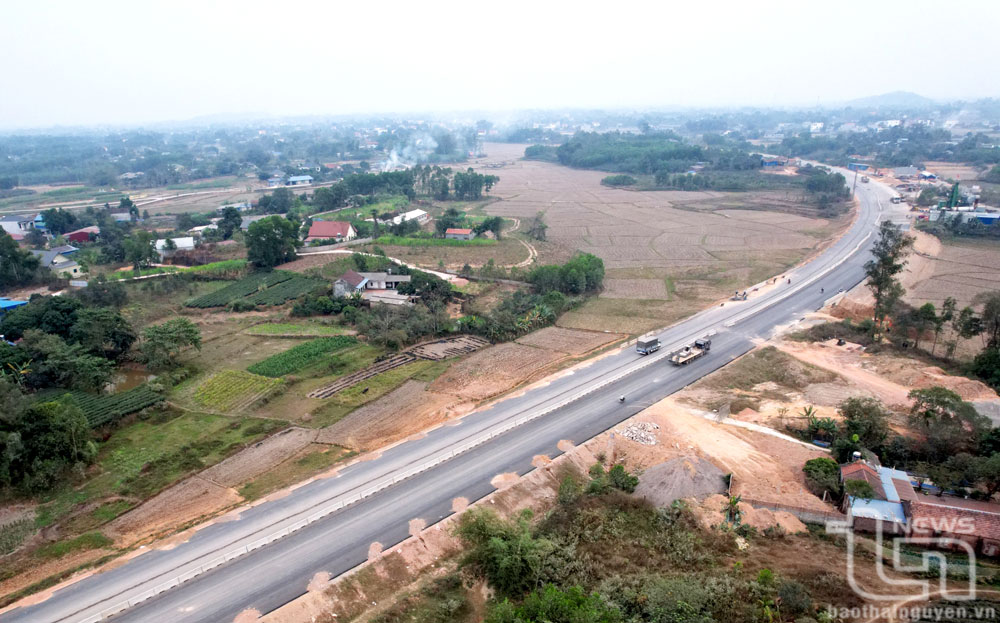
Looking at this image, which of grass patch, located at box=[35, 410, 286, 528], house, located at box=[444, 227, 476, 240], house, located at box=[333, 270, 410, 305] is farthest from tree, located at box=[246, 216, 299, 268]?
grass patch, located at box=[35, 410, 286, 528]

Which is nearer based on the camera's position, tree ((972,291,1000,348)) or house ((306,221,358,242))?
tree ((972,291,1000,348))

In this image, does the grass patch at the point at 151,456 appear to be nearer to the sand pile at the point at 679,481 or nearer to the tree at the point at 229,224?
the sand pile at the point at 679,481

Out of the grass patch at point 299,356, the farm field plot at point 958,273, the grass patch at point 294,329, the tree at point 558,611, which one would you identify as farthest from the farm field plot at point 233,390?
the farm field plot at point 958,273

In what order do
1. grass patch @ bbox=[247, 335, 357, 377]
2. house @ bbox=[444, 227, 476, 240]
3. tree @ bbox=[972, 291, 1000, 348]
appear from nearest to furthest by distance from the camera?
tree @ bbox=[972, 291, 1000, 348] → grass patch @ bbox=[247, 335, 357, 377] → house @ bbox=[444, 227, 476, 240]

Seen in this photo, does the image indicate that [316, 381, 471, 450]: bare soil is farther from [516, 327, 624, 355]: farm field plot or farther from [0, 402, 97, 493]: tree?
[0, 402, 97, 493]: tree

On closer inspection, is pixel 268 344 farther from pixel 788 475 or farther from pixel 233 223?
pixel 233 223
